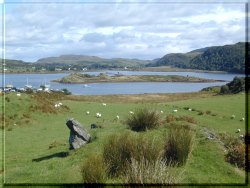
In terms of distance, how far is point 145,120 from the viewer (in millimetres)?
13297

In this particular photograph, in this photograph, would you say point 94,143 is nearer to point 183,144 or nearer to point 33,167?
point 33,167

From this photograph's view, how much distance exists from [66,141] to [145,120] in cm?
499

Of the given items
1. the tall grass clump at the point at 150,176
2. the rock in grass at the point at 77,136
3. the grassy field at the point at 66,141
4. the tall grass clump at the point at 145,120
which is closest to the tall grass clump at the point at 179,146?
the grassy field at the point at 66,141

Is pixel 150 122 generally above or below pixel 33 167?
above

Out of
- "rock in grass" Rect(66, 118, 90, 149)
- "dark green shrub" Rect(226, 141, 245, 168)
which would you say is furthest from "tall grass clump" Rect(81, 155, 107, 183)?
"rock in grass" Rect(66, 118, 90, 149)

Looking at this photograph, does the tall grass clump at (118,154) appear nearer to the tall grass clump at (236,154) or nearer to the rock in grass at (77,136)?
the tall grass clump at (236,154)

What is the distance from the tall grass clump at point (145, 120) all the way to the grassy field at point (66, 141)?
29 cm

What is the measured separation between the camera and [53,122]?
24.5 m

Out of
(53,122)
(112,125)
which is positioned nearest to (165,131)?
(112,125)

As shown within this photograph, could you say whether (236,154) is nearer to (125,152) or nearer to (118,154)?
(125,152)

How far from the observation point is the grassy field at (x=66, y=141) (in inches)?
378

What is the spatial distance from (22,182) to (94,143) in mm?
3405

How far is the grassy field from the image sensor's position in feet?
31.5

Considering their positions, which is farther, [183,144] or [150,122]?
[150,122]
